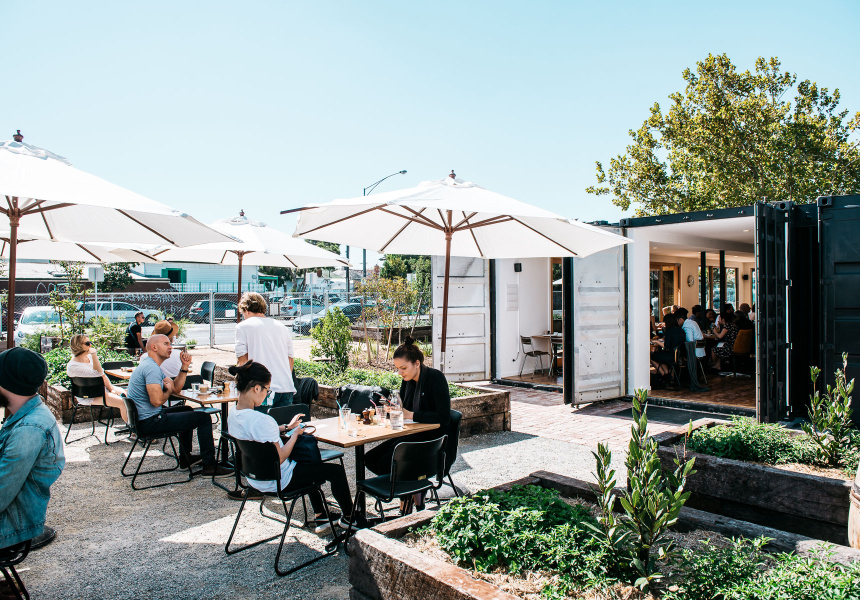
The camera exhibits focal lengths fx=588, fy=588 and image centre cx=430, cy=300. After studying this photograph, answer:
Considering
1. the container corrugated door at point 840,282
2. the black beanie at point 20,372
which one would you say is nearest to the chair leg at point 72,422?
the black beanie at point 20,372

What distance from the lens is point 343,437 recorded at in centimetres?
411

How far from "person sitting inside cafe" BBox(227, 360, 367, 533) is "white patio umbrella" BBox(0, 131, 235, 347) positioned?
4.06ft

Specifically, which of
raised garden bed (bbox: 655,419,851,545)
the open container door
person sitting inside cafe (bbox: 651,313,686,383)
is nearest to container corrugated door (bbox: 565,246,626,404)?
person sitting inside cafe (bbox: 651,313,686,383)

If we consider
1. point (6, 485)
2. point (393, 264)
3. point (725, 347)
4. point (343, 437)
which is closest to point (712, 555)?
point (343, 437)

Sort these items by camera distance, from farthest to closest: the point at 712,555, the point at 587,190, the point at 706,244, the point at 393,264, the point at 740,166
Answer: the point at 393,264 < the point at 587,190 < the point at 740,166 < the point at 706,244 < the point at 712,555

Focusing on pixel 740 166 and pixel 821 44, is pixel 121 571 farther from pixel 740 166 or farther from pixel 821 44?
pixel 740 166

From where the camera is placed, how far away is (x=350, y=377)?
861 centimetres

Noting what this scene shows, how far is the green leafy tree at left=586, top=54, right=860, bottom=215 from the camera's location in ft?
53.9

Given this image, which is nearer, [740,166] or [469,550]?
[469,550]

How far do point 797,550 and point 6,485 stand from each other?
12.5 feet

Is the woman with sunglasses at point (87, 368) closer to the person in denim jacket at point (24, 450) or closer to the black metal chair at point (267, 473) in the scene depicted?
the black metal chair at point (267, 473)

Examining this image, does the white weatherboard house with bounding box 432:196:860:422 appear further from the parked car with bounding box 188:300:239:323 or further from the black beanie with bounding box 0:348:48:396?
the parked car with bounding box 188:300:239:323

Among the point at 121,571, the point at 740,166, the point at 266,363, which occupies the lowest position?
the point at 121,571

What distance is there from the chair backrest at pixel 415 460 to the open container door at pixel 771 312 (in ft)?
16.0
